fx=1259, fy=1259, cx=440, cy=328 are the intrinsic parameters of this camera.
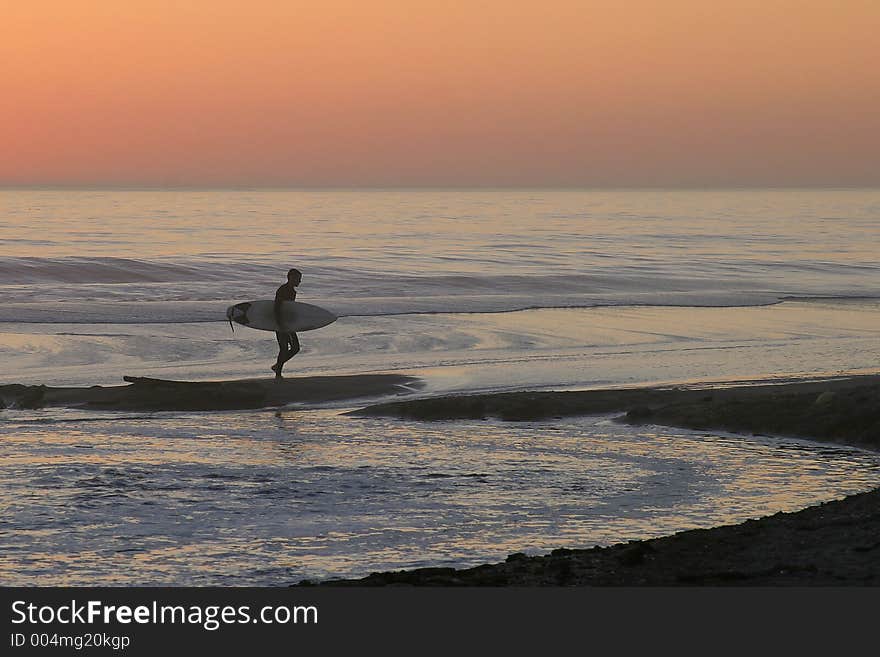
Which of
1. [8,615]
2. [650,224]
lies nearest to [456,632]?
[8,615]

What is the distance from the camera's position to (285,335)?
21375 millimetres

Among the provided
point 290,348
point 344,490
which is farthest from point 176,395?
point 344,490

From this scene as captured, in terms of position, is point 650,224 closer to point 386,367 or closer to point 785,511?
point 386,367

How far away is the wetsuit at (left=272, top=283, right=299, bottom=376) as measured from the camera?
67.8 ft

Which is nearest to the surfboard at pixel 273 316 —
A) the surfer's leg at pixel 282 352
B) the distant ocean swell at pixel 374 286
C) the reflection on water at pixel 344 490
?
the surfer's leg at pixel 282 352

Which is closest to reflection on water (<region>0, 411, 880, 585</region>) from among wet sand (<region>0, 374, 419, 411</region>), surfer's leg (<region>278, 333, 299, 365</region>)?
wet sand (<region>0, 374, 419, 411</region>)

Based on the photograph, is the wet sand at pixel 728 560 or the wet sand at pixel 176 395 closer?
the wet sand at pixel 728 560

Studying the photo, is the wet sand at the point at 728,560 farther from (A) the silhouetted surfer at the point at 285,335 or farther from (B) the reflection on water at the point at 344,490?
(A) the silhouetted surfer at the point at 285,335

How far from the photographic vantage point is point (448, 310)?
120ft

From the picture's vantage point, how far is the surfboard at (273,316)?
882 inches

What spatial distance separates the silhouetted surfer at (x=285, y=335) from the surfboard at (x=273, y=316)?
0.28 m

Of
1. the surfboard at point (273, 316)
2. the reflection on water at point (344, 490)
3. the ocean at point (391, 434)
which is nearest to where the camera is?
the reflection on water at point (344, 490)

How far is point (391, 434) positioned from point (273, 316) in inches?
273

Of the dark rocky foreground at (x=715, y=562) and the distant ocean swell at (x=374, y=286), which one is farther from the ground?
the dark rocky foreground at (x=715, y=562)
